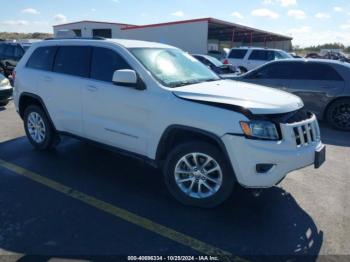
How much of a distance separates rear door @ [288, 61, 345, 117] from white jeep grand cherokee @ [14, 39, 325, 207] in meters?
4.40

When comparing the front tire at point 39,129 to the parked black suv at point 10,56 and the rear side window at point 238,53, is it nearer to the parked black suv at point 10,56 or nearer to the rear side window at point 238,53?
the parked black suv at point 10,56

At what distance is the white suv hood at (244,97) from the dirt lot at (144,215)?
1189mm

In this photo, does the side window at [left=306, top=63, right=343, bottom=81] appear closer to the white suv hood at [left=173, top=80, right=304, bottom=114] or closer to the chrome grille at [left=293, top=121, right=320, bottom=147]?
the white suv hood at [left=173, top=80, right=304, bottom=114]

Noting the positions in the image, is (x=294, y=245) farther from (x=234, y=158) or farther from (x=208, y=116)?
(x=208, y=116)

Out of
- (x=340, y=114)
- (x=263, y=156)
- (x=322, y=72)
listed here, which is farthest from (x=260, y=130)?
(x=322, y=72)

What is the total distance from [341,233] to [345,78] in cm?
568

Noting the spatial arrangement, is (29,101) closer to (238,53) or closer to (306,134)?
(306,134)

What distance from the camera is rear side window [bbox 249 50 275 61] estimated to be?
1800 centimetres

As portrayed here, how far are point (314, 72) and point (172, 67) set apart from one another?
534cm

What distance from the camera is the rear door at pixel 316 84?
8484mm

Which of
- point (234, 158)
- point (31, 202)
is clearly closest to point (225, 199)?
point (234, 158)

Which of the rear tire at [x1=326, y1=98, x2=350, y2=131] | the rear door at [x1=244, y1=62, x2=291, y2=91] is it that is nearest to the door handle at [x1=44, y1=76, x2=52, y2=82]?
the rear door at [x1=244, y1=62, x2=291, y2=91]

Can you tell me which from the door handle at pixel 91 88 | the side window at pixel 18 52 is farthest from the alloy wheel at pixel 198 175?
the side window at pixel 18 52

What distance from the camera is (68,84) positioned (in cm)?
531
